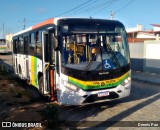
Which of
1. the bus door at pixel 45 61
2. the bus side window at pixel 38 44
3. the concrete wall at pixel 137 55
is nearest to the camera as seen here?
the bus door at pixel 45 61

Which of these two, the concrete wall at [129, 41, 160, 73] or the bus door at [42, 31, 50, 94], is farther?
the concrete wall at [129, 41, 160, 73]

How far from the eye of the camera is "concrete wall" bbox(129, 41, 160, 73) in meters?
19.6

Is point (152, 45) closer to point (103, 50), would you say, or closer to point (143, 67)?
point (143, 67)

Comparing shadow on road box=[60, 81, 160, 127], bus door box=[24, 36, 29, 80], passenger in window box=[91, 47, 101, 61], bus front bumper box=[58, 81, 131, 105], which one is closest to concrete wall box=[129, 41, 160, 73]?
shadow on road box=[60, 81, 160, 127]

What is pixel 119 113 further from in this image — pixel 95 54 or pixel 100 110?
pixel 95 54

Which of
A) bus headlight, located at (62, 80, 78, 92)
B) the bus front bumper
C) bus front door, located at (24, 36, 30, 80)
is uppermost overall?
bus front door, located at (24, 36, 30, 80)

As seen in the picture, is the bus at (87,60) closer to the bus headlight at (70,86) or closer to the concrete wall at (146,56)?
the bus headlight at (70,86)

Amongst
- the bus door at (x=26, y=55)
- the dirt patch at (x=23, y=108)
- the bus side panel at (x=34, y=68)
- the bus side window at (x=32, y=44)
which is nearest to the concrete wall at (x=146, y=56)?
the bus door at (x=26, y=55)

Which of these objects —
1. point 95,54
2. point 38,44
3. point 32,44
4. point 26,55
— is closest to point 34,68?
point 32,44

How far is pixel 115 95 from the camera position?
8.70 metres

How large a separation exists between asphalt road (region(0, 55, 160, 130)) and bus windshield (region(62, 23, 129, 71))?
4.78 ft

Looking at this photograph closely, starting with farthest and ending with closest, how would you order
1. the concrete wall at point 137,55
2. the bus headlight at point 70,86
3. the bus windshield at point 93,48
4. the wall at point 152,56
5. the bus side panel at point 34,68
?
1. the concrete wall at point 137,55
2. the wall at point 152,56
3. the bus side panel at point 34,68
4. the bus windshield at point 93,48
5. the bus headlight at point 70,86

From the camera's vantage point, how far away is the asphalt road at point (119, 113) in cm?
723

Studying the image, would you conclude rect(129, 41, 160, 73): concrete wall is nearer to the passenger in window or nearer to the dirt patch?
the dirt patch
